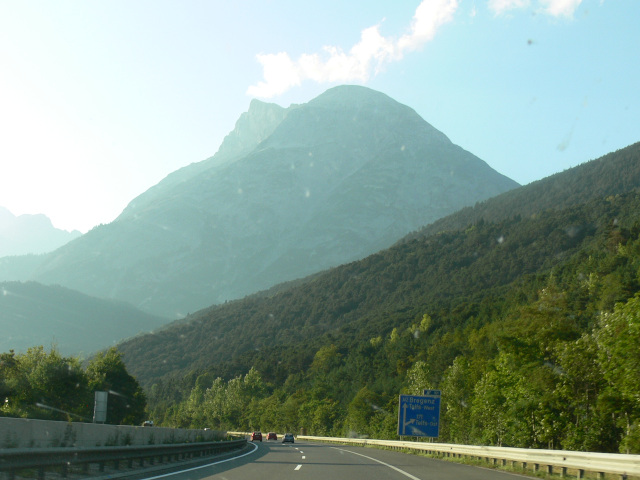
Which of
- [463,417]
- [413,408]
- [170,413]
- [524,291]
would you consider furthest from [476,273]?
[413,408]

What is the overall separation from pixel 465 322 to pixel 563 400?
113616 millimetres

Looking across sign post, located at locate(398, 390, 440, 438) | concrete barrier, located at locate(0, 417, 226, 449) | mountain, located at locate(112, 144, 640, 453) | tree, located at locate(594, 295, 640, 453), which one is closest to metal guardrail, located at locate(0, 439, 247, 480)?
concrete barrier, located at locate(0, 417, 226, 449)

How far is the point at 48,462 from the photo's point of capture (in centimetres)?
1205

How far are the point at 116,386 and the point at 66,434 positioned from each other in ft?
239

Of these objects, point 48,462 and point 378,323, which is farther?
point 378,323

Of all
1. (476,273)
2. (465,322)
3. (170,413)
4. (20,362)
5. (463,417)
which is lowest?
(170,413)

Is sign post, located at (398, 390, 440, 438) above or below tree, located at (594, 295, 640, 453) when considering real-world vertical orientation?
below

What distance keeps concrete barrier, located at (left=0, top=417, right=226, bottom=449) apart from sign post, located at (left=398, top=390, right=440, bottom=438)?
62.1ft

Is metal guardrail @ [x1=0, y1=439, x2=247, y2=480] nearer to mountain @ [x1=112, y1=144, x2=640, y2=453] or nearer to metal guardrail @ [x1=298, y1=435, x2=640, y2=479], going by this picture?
metal guardrail @ [x1=298, y1=435, x2=640, y2=479]

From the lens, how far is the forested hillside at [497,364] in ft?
99.7

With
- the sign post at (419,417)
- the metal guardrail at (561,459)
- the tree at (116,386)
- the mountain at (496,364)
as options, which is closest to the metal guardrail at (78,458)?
the metal guardrail at (561,459)

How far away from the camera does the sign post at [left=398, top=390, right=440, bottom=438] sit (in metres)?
36.8

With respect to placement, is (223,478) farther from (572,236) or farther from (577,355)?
(572,236)

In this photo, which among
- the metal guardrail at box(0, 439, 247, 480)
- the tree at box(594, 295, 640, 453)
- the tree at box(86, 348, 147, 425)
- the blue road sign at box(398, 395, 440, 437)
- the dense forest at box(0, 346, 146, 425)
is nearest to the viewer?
the metal guardrail at box(0, 439, 247, 480)
